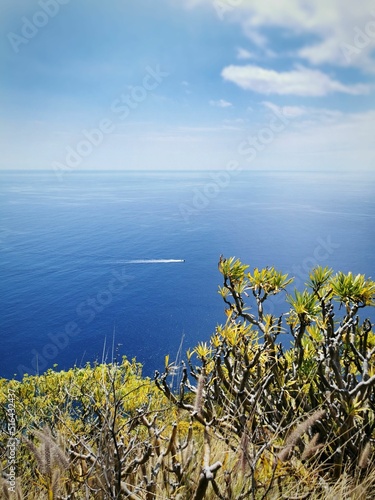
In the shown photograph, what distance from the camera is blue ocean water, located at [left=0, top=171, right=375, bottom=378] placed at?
162 ft

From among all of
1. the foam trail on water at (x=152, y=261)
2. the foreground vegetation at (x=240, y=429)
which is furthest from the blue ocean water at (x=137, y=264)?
the foreground vegetation at (x=240, y=429)

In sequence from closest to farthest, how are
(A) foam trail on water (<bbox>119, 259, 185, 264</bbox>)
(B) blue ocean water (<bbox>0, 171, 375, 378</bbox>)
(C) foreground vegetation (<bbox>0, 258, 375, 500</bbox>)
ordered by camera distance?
(C) foreground vegetation (<bbox>0, 258, 375, 500</bbox>) → (B) blue ocean water (<bbox>0, 171, 375, 378</bbox>) → (A) foam trail on water (<bbox>119, 259, 185, 264</bbox>)

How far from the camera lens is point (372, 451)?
2445mm

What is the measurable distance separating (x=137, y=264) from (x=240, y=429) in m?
75.4

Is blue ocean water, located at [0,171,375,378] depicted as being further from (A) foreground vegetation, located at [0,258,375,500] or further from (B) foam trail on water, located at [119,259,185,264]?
(A) foreground vegetation, located at [0,258,375,500]

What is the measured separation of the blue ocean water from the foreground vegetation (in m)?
16.0

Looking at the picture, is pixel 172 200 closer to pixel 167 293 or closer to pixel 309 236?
pixel 309 236

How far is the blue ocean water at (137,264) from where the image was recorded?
49375 mm

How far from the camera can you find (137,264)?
7688cm

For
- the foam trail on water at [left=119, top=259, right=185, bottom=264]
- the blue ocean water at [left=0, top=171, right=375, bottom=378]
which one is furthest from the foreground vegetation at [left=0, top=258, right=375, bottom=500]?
the foam trail on water at [left=119, top=259, right=185, bottom=264]

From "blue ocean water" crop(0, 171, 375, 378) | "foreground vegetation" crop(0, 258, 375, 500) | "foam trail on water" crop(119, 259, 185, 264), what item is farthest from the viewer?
"foam trail on water" crop(119, 259, 185, 264)

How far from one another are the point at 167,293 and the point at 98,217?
70269 millimetres

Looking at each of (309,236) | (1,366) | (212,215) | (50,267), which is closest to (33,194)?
(212,215)

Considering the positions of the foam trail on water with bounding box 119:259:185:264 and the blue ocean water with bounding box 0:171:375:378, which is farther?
the foam trail on water with bounding box 119:259:185:264
